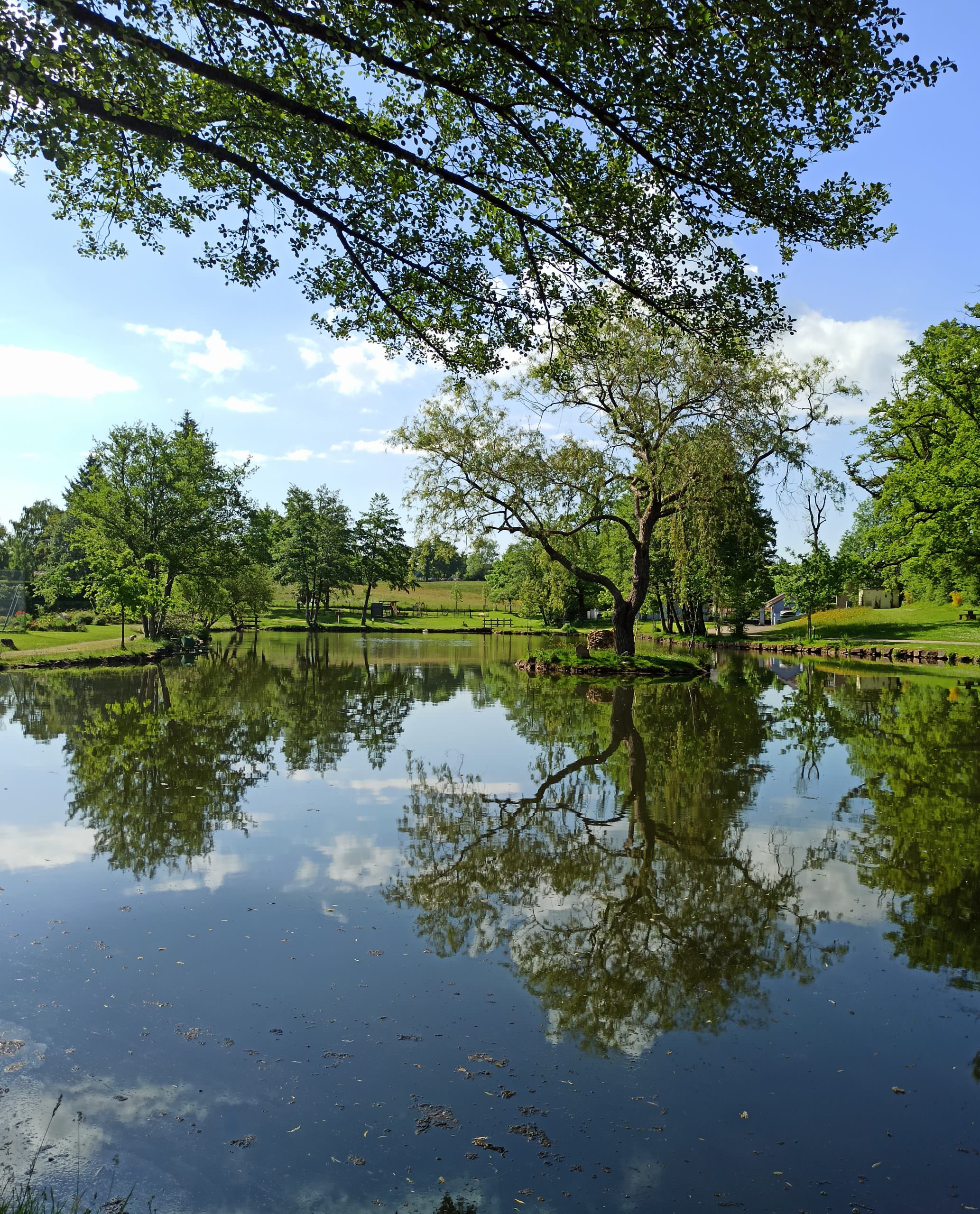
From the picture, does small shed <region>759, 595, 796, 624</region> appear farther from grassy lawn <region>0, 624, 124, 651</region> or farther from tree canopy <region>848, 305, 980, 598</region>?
grassy lawn <region>0, 624, 124, 651</region>

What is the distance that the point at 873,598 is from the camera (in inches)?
2611

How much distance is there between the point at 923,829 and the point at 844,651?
39.2 metres

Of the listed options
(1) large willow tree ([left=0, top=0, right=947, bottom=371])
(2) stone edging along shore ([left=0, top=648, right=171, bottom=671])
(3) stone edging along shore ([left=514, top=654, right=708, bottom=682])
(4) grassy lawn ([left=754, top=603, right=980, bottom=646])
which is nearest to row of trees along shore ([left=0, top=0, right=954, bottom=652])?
(1) large willow tree ([left=0, top=0, right=947, bottom=371])

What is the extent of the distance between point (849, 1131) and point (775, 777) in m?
8.75

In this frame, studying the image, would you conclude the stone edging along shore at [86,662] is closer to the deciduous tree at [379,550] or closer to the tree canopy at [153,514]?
the tree canopy at [153,514]

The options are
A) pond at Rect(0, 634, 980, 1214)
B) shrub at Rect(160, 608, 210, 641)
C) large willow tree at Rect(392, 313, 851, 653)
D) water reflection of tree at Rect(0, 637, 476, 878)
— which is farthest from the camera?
shrub at Rect(160, 608, 210, 641)

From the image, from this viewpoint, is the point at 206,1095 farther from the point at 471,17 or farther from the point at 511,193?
the point at 511,193

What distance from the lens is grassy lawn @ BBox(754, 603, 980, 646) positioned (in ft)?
147

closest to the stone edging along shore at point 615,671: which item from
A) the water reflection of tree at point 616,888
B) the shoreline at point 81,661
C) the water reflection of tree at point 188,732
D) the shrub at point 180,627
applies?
the water reflection of tree at point 188,732

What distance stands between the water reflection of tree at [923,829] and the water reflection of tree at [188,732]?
6.65m

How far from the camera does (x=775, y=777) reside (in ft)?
40.7

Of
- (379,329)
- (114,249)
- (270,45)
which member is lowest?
(379,329)

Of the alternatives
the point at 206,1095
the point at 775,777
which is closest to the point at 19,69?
the point at 206,1095

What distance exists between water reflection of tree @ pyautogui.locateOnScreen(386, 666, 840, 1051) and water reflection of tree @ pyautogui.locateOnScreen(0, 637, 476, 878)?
2.52 meters
